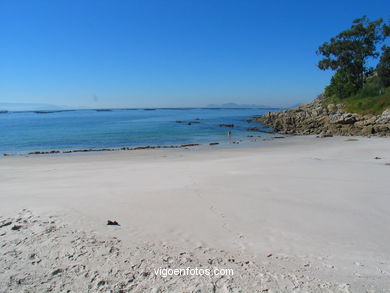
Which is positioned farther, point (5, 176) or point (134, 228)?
point (5, 176)

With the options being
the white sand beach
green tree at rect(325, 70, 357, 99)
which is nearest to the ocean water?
green tree at rect(325, 70, 357, 99)

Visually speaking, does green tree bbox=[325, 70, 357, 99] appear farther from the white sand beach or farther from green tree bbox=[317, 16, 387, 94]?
the white sand beach

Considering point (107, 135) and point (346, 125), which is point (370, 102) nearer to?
point (346, 125)

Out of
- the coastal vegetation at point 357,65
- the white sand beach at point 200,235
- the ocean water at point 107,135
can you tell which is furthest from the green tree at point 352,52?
the white sand beach at point 200,235

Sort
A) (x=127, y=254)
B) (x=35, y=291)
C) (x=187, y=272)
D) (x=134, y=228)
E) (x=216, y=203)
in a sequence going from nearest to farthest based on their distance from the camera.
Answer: (x=35, y=291), (x=187, y=272), (x=127, y=254), (x=134, y=228), (x=216, y=203)

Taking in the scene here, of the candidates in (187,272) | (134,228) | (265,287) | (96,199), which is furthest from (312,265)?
(96,199)

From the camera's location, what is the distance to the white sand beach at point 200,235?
12.3 feet

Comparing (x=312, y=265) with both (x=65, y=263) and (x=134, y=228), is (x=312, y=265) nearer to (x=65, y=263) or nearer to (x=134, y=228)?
(x=134, y=228)

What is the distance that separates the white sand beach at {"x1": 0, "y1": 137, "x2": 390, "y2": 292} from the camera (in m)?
3.75

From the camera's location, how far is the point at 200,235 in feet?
17.1

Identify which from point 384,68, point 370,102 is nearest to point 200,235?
point 370,102

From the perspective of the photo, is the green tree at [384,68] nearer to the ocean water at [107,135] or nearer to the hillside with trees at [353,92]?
the hillside with trees at [353,92]

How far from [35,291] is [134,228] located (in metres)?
2.17

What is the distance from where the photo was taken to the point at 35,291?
3.54 metres
